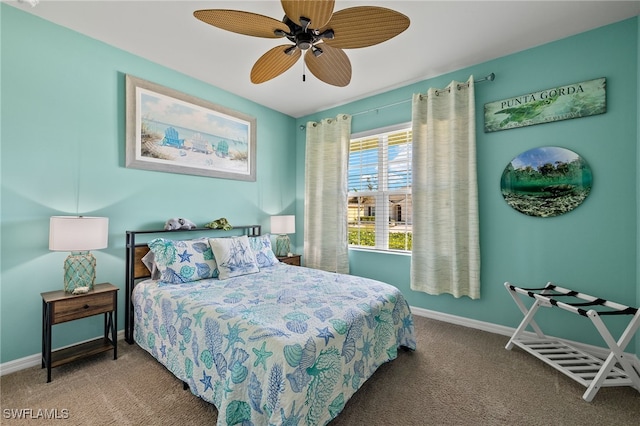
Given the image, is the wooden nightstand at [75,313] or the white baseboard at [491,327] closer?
the wooden nightstand at [75,313]

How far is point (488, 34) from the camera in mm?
2443

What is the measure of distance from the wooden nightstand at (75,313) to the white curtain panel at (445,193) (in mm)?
2980

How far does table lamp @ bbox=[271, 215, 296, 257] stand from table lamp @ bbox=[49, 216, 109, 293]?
196cm

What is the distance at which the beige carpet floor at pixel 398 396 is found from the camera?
1.66 metres

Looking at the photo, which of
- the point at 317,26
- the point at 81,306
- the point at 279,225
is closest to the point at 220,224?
the point at 279,225

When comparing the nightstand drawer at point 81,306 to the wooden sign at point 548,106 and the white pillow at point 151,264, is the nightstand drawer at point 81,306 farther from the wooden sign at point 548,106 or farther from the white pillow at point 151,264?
the wooden sign at point 548,106

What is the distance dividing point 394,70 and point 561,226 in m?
2.25

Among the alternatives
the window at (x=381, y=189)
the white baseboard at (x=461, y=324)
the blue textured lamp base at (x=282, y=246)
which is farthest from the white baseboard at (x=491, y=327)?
the blue textured lamp base at (x=282, y=246)

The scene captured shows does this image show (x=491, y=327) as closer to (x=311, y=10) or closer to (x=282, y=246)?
(x=282, y=246)

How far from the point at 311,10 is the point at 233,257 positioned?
217 cm

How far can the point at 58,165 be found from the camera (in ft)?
7.64

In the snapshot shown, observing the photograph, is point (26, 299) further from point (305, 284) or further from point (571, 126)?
point (571, 126)

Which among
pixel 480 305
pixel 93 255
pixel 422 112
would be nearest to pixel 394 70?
pixel 422 112

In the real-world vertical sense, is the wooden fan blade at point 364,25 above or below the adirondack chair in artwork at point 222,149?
above
